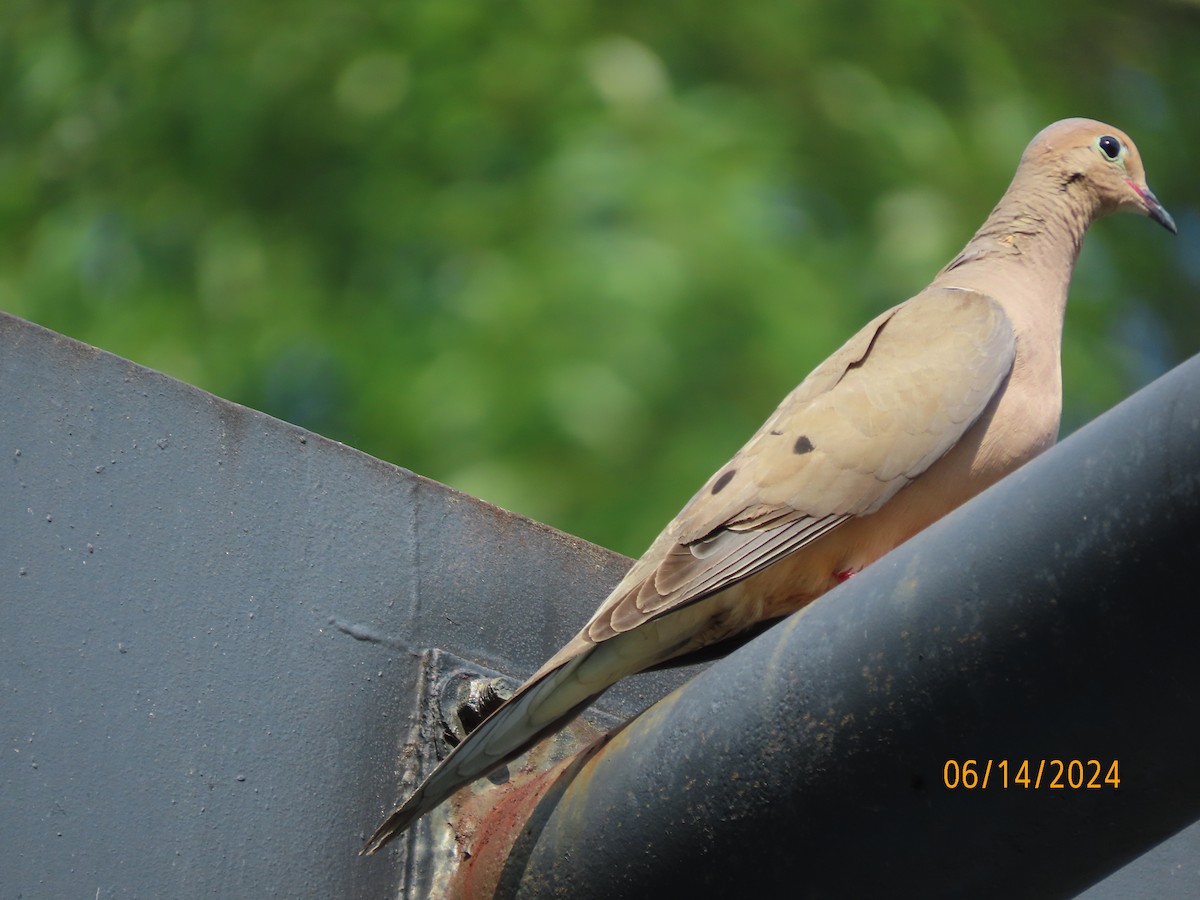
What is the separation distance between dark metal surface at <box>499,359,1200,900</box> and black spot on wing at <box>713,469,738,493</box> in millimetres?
897

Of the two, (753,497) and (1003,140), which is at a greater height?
(1003,140)

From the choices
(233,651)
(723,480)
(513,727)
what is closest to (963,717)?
(513,727)

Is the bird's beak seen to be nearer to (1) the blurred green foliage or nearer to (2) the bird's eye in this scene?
(2) the bird's eye

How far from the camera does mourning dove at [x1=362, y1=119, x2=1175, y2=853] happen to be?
2.77 metres

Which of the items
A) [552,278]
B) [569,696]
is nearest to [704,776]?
[569,696]

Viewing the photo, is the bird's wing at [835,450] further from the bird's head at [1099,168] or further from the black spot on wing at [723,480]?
the bird's head at [1099,168]

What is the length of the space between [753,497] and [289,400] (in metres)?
2.24

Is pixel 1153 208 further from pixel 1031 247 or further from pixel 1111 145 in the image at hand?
pixel 1031 247

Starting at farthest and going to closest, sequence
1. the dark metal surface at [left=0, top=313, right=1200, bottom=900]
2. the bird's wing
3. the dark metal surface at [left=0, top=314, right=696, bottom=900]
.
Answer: the bird's wing → the dark metal surface at [left=0, top=314, right=696, bottom=900] → the dark metal surface at [left=0, top=313, right=1200, bottom=900]

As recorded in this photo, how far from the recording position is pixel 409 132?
5219 millimetres

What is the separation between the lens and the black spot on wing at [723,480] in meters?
3.10

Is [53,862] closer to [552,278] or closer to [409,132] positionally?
[552,278]
